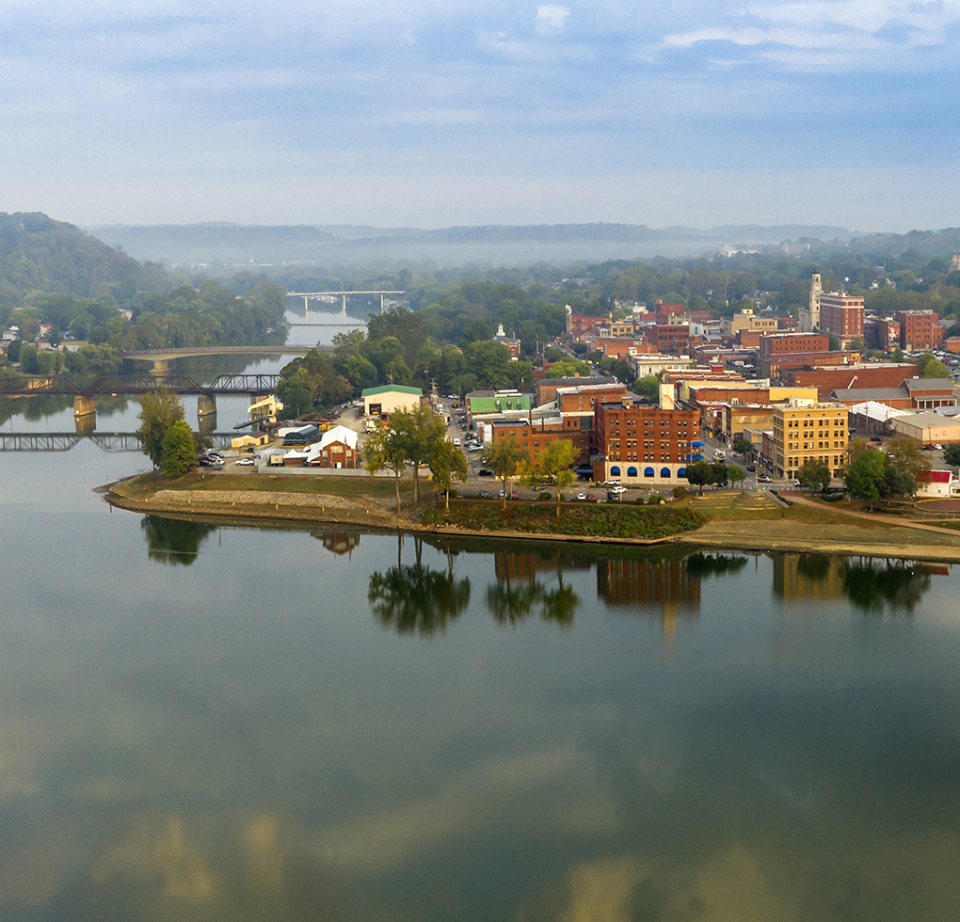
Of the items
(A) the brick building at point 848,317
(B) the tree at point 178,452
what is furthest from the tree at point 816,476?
(A) the brick building at point 848,317

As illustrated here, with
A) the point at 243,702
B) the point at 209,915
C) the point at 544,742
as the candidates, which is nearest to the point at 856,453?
the point at 544,742

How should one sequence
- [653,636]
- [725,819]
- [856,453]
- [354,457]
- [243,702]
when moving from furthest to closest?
[354,457] < [856,453] < [653,636] < [243,702] < [725,819]

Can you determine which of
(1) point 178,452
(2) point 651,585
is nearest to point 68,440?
(1) point 178,452

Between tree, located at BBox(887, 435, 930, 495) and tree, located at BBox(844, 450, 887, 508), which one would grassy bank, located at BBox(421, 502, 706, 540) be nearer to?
tree, located at BBox(844, 450, 887, 508)

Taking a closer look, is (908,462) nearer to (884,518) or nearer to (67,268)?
(884,518)

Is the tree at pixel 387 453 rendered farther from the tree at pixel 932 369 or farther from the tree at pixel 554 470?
the tree at pixel 932 369

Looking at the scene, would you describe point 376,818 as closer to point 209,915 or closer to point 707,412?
point 209,915
